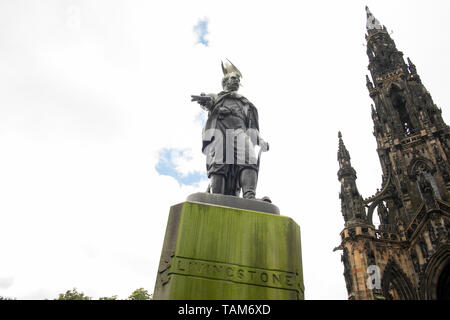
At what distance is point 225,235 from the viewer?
11.1 feet

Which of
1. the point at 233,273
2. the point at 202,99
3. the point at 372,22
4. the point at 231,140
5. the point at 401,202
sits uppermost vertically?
the point at 372,22

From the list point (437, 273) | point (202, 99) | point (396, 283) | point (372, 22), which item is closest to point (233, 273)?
point (202, 99)

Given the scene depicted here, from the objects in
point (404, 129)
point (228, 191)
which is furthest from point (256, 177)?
point (404, 129)

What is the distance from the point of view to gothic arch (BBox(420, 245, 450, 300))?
20656mm

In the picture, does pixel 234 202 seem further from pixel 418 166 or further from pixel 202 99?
pixel 418 166

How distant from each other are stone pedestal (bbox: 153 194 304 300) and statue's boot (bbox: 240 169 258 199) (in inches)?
22.2

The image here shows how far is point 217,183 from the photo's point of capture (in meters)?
4.30

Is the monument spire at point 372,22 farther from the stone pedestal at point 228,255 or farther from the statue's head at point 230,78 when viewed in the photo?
the stone pedestal at point 228,255

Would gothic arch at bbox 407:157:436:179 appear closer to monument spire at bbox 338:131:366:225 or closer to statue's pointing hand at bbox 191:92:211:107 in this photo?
monument spire at bbox 338:131:366:225

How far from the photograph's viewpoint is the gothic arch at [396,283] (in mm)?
21030

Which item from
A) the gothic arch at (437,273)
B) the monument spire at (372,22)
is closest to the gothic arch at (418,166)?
the gothic arch at (437,273)

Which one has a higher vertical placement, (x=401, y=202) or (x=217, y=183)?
(x=401, y=202)

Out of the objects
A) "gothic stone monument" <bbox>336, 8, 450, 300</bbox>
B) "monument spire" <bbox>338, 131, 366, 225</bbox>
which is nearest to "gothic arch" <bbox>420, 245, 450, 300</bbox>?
"gothic stone monument" <bbox>336, 8, 450, 300</bbox>

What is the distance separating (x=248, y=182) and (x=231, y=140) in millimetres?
647
